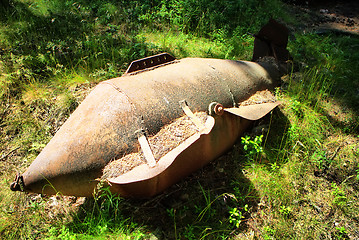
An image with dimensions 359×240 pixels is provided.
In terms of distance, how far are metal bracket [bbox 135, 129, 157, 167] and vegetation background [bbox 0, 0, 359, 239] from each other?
0.43 metres

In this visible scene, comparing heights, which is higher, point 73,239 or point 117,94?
point 117,94

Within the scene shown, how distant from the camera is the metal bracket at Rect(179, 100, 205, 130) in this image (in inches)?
80.3

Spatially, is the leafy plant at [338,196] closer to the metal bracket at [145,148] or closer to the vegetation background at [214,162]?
the vegetation background at [214,162]

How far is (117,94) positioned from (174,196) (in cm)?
116

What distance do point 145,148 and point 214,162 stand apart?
118 cm

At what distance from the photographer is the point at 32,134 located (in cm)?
303

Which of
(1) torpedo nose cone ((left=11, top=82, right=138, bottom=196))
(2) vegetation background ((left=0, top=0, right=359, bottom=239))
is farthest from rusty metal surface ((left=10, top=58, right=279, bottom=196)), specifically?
(2) vegetation background ((left=0, top=0, right=359, bottom=239))

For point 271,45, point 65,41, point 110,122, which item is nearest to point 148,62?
point 110,122

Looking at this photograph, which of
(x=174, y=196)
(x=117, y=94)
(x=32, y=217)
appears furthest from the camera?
(x=174, y=196)

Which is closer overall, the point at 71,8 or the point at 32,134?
the point at 32,134

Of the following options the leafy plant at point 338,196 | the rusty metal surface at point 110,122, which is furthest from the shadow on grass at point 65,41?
the leafy plant at point 338,196

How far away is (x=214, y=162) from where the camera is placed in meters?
2.78

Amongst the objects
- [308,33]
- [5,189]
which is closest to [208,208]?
[5,189]

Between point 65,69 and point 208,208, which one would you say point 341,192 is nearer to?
point 208,208
